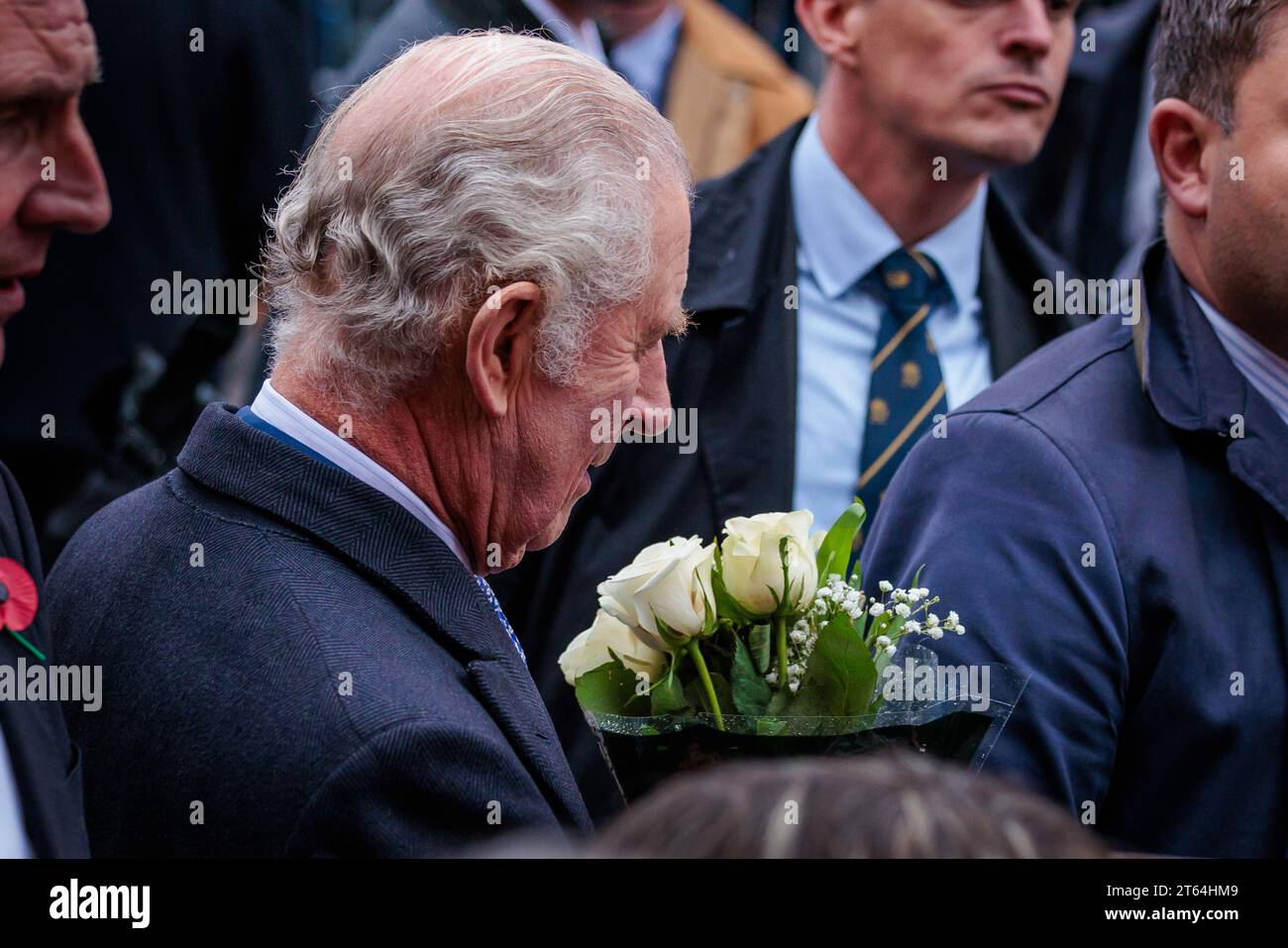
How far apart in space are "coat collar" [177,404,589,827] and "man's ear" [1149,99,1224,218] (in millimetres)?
1265

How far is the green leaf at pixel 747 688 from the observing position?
2.04 metres

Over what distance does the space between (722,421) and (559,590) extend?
468mm

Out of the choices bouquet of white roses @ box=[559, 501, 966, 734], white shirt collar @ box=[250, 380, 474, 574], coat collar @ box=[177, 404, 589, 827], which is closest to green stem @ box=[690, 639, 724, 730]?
bouquet of white roses @ box=[559, 501, 966, 734]

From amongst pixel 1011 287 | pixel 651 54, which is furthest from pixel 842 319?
pixel 651 54

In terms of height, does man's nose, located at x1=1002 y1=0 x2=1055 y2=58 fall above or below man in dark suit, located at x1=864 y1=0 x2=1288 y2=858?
above

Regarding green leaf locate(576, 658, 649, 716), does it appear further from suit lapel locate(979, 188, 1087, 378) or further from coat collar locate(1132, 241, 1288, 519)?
suit lapel locate(979, 188, 1087, 378)

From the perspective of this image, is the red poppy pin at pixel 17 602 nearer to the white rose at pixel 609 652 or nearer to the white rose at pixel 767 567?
the white rose at pixel 609 652

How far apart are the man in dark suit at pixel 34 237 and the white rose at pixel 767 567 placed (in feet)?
2.71

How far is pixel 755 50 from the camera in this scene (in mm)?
5066

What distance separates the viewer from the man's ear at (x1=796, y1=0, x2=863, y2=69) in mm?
3553

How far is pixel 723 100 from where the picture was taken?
15.7 ft

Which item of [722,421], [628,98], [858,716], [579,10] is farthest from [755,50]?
[858,716]
